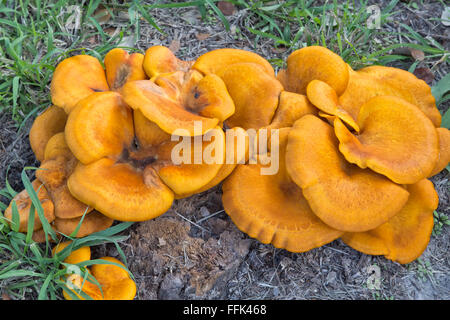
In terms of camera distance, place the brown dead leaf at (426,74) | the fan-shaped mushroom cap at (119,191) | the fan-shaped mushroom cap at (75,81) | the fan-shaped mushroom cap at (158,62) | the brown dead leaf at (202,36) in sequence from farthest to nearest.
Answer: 1. the brown dead leaf at (202,36)
2. the brown dead leaf at (426,74)
3. the fan-shaped mushroom cap at (158,62)
4. the fan-shaped mushroom cap at (75,81)
5. the fan-shaped mushroom cap at (119,191)

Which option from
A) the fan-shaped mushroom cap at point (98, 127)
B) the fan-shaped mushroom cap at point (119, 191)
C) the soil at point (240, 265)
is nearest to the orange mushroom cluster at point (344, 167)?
the soil at point (240, 265)

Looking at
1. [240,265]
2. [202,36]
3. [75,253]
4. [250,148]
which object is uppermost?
[202,36]

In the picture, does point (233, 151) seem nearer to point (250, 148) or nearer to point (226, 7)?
point (250, 148)

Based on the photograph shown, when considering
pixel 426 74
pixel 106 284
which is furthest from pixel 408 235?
pixel 106 284

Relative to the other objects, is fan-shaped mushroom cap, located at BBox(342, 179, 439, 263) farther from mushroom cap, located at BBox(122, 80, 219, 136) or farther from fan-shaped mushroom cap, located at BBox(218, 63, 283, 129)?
mushroom cap, located at BBox(122, 80, 219, 136)

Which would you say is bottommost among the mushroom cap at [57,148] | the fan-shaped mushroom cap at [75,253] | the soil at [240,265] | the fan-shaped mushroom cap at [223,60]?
the soil at [240,265]

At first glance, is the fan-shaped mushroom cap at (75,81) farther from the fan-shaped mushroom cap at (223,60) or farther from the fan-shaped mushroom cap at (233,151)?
the fan-shaped mushroom cap at (233,151)

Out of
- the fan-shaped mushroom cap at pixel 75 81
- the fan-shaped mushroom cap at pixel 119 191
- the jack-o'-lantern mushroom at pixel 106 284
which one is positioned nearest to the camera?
the fan-shaped mushroom cap at pixel 119 191

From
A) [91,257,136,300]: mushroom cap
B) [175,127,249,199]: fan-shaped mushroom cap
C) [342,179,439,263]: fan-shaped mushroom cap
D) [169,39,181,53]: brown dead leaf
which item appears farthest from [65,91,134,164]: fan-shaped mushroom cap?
[342,179,439,263]: fan-shaped mushroom cap
